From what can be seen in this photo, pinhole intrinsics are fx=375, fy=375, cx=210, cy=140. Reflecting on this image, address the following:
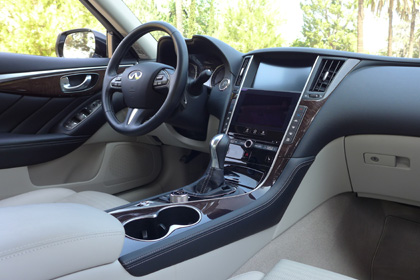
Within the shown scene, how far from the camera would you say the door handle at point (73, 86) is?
1861 mm

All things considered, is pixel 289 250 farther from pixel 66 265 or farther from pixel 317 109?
pixel 66 265

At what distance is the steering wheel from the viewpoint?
50.8 inches

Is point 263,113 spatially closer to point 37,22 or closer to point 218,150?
point 218,150

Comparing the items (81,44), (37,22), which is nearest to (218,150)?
(81,44)

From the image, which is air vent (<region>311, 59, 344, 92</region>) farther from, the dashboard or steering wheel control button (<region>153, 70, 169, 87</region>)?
steering wheel control button (<region>153, 70, 169, 87</region>)

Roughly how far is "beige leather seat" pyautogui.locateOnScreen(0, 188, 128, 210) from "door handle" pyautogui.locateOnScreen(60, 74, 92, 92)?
0.63m

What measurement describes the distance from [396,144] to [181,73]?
80 cm

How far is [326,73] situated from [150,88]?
0.65 meters

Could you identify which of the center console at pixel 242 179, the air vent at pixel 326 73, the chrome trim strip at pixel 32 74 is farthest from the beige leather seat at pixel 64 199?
the air vent at pixel 326 73

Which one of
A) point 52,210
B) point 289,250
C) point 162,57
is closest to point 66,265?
point 52,210

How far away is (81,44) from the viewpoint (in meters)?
2.14

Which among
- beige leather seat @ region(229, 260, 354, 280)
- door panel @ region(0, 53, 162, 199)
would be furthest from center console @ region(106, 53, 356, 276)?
door panel @ region(0, 53, 162, 199)

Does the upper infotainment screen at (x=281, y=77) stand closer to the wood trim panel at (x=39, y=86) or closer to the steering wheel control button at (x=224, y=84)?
the steering wheel control button at (x=224, y=84)

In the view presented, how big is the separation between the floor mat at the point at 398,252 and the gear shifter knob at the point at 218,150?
835mm
